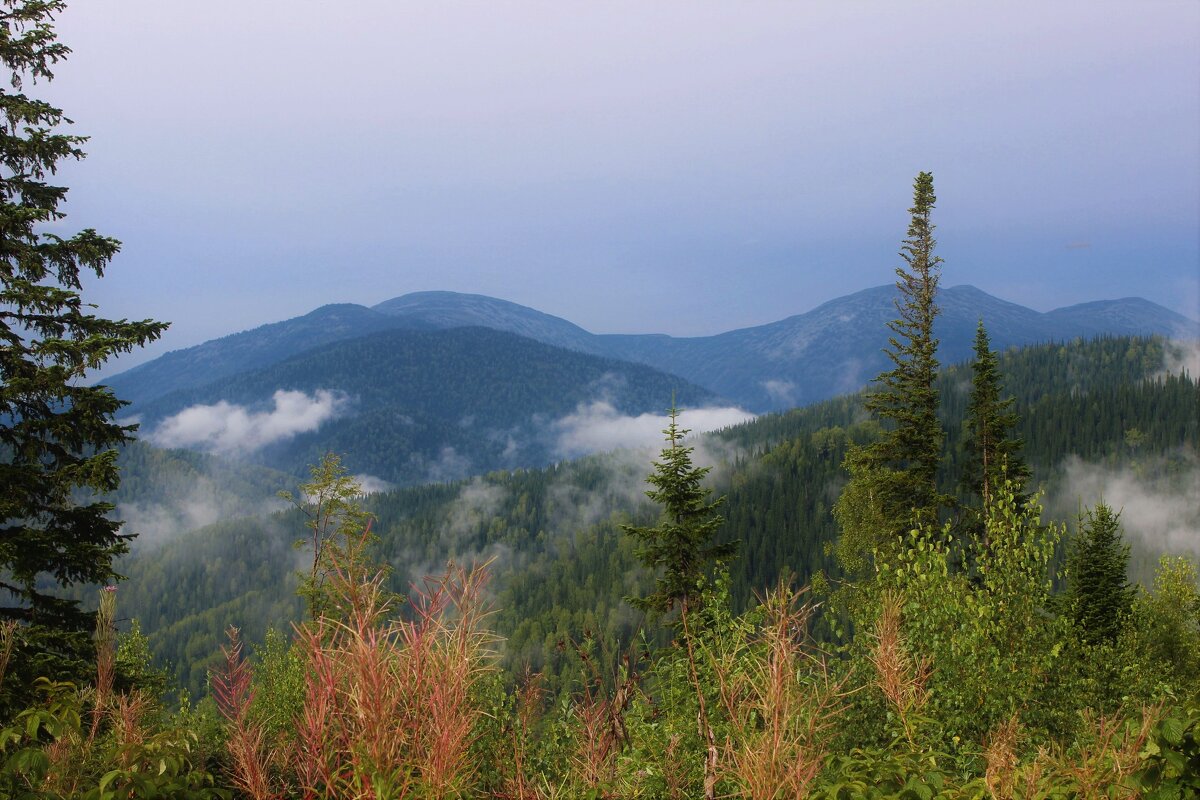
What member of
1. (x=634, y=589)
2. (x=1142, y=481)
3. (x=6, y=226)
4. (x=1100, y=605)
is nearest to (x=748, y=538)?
(x=634, y=589)

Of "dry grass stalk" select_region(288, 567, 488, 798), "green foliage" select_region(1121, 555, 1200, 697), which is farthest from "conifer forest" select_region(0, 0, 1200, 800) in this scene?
"green foliage" select_region(1121, 555, 1200, 697)

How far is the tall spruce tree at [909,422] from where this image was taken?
24891mm

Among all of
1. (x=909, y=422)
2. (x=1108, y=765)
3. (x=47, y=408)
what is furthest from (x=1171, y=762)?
(x=909, y=422)

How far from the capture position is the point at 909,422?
84.8 ft

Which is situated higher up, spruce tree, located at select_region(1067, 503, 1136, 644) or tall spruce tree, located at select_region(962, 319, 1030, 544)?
tall spruce tree, located at select_region(962, 319, 1030, 544)

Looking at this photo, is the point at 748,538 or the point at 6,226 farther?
the point at 748,538

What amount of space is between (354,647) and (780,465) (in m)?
191

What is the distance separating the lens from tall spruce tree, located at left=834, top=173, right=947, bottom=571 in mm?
24891

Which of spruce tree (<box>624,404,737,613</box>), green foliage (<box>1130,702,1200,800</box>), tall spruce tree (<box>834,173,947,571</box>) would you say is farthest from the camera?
tall spruce tree (<box>834,173,947,571</box>)

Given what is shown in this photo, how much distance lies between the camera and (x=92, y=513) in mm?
11289

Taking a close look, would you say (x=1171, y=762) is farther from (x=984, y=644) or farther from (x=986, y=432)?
(x=986, y=432)

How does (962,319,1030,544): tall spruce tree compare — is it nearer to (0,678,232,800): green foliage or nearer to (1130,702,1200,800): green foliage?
(1130,702,1200,800): green foliage

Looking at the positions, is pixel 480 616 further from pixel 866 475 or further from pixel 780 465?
pixel 780 465

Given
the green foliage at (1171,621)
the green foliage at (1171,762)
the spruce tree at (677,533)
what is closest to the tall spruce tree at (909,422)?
the spruce tree at (677,533)
